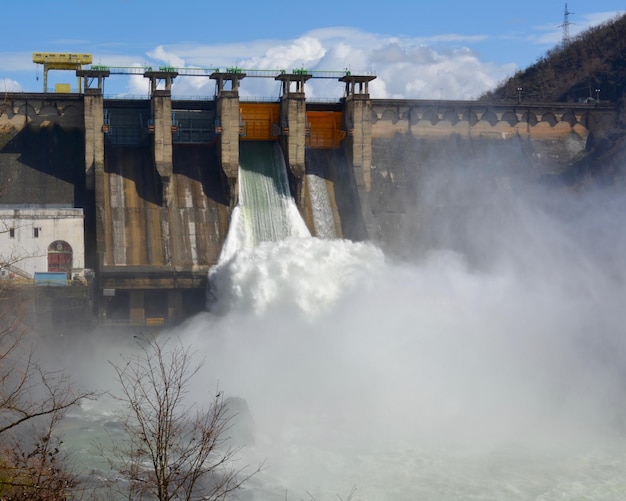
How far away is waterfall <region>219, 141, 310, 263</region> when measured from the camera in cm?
5012

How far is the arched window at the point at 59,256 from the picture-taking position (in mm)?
48000

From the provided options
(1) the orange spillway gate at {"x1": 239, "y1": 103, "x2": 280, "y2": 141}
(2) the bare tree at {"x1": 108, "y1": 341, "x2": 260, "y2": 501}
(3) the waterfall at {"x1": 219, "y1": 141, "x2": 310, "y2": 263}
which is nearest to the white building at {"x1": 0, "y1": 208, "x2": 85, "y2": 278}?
(2) the bare tree at {"x1": 108, "y1": 341, "x2": 260, "y2": 501}

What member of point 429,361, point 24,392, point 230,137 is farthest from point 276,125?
point 24,392

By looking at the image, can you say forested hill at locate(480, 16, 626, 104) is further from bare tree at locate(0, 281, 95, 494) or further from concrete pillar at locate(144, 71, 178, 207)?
bare tree at locate(0, 281, 95, 494)

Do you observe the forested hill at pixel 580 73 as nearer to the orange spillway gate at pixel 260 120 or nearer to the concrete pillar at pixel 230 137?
the orange spillway gate at pixel 260 120

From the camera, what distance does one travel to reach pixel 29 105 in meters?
53.1

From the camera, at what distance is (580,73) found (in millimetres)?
72250

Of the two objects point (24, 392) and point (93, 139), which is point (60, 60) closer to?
point (93, 139)

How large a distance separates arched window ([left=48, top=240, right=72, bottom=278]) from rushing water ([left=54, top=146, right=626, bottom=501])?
18.3 ft

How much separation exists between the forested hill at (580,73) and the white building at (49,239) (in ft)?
117

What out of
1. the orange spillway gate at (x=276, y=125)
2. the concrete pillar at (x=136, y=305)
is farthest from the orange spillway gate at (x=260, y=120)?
the concrete pillar at (x=136, y=305)

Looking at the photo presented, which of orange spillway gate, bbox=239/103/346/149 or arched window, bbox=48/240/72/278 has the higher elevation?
orange spillway gate, bbox=239/103/346/149

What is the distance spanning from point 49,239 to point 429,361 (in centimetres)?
2020

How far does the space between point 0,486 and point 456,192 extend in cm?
4245
